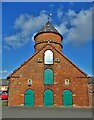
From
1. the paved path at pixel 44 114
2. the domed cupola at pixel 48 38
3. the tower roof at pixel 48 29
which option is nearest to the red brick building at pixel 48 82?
the domed cupola at pixel 48 38

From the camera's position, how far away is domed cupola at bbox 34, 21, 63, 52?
36031 mm

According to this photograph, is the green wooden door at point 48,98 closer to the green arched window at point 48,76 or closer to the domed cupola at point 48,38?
the green arched window at point 48,76

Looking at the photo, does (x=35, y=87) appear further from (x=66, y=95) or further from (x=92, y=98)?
(x=92, y=98)

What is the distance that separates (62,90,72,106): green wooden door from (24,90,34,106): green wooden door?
4.12 meters

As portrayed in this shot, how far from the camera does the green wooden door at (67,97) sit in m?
29.5

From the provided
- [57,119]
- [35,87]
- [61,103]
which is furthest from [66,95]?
[57,119]

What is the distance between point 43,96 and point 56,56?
19.2 feet

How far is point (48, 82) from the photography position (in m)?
30.2

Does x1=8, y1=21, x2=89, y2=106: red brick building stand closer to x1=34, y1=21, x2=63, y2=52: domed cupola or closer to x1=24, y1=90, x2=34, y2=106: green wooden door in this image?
x1=24, y1=90, x2=34, y2=106: green wooden door

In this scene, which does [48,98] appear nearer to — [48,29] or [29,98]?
[29,98]

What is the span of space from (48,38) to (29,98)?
1098cm

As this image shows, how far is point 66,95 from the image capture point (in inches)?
1174

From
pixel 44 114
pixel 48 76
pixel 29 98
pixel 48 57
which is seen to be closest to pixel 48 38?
pixel 48 57

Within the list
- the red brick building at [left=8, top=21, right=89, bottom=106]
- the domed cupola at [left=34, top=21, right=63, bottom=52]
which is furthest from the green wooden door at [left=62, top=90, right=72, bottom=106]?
the domed cupola at [left=34, top=21, right=63, bottom=52]
